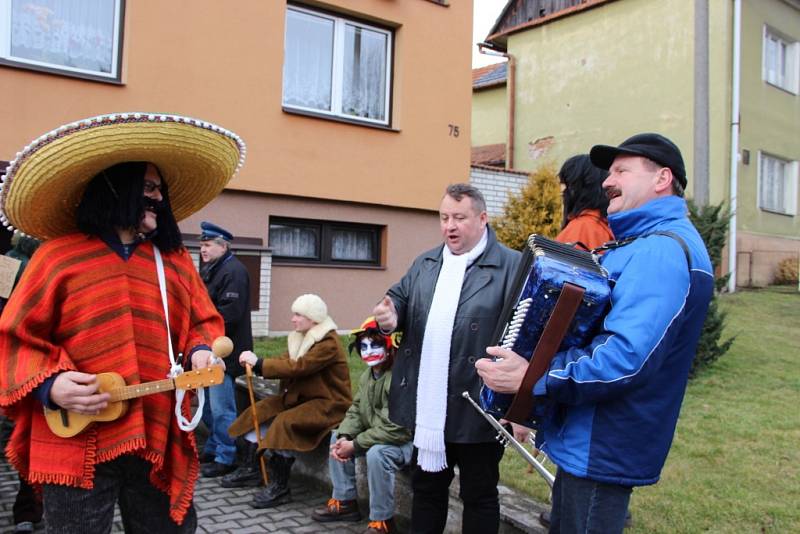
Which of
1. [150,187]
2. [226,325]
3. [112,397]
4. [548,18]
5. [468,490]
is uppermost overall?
[548,18]

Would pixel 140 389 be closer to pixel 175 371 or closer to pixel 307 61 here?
pixel 175 371

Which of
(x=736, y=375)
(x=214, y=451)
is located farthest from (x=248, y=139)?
(x=736, y=375)

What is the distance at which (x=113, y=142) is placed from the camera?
8.22 ft

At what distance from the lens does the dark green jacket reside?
4.30m

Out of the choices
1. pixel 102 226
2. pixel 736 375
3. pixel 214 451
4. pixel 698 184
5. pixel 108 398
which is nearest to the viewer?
pixel 108 398


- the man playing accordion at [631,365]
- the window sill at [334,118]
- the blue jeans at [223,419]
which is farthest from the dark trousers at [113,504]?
the window sill at [334,118]

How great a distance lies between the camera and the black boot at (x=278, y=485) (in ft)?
16.0

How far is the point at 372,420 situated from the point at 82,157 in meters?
2.59

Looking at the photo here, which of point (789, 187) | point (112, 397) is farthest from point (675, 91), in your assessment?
point (112, 397)

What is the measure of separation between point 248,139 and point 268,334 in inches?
111

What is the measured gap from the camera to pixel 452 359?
133 inches

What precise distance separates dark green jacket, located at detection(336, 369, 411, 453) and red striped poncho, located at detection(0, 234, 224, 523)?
1680 mm

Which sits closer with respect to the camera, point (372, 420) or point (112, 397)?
point (112, 397)

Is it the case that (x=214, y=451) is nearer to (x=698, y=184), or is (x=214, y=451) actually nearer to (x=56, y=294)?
(x=56, y=294)
